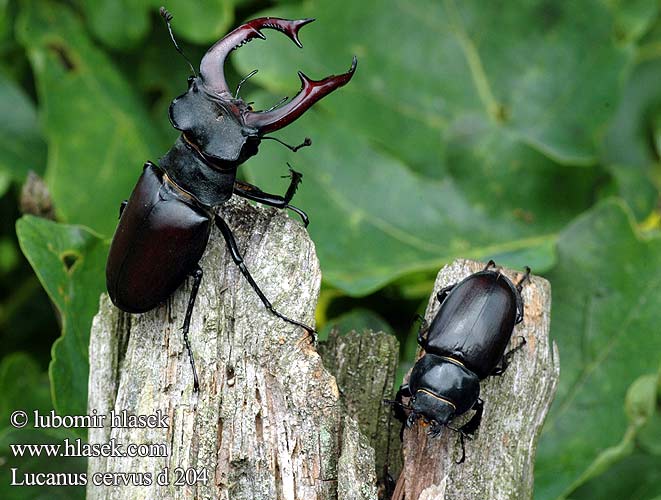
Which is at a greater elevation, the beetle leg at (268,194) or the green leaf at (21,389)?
the beetle leg at (268,194)

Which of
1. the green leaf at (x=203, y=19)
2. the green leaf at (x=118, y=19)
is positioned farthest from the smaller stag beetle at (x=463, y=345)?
the green leaf at (x=118, y=19)

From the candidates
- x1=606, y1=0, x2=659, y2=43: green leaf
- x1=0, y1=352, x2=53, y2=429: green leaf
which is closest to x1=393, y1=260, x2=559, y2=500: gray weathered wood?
x1=0, y1=352, x2=53, y2=429: green leaf

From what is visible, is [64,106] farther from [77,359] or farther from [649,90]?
[649,90]

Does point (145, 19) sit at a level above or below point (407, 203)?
above

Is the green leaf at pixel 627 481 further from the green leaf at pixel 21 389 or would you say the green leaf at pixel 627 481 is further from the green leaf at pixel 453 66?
the green leaf at pixel 21 389

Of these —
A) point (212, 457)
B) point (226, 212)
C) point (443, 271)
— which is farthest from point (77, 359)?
point (443, 271)

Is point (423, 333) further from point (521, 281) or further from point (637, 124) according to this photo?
point (637, 124)

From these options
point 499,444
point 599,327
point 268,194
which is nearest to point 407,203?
point 599,327
